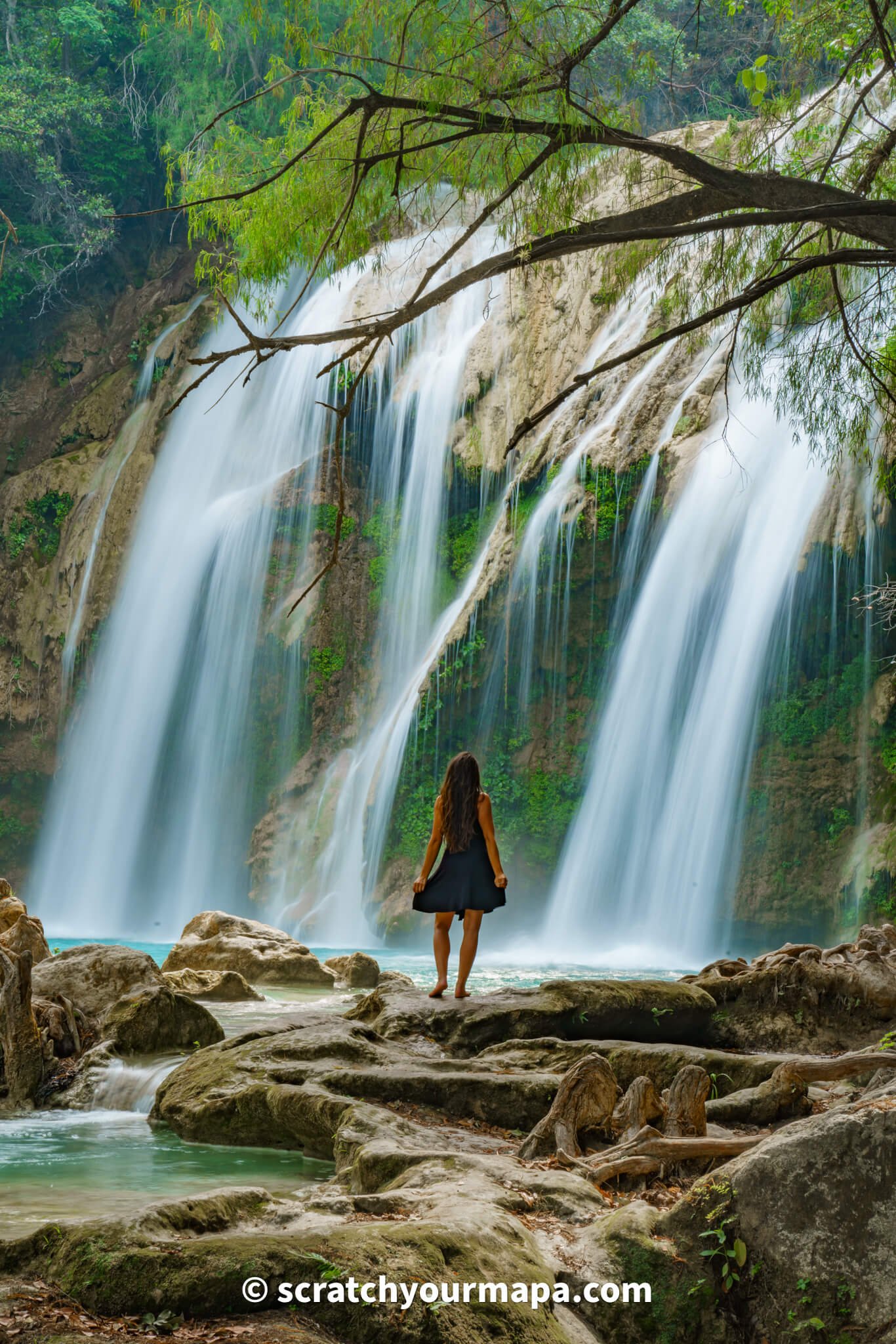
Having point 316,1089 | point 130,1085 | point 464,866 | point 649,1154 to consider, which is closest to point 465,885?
point 464,866

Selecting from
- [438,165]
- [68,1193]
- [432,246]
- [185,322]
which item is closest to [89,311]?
[185,322]

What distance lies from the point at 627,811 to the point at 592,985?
30.2ft

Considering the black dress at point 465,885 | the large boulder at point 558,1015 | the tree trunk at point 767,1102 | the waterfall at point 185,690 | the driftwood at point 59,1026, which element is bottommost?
the driftwood at point 59,1026

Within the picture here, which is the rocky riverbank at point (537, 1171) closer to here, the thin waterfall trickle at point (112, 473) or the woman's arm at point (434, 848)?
the woman's arm at point (434, 848)

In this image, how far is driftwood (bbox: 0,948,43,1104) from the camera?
609 cm

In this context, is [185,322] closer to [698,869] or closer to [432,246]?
[432,246]

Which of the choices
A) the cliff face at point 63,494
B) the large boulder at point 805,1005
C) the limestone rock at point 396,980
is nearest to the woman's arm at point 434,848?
the limestone rock at point 396,980

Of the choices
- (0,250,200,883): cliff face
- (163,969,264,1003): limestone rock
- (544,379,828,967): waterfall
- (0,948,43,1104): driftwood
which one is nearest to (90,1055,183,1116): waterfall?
(0,948,43,1104): driftwood

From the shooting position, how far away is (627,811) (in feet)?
50.6

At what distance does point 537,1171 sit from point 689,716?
38.0 feet

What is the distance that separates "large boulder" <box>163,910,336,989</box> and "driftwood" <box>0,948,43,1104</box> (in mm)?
4476

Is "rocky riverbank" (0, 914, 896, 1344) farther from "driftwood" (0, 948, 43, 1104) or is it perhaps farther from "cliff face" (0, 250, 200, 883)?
"cliff face" (0, 250, 200, 883)

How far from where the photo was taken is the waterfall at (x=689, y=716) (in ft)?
47.5

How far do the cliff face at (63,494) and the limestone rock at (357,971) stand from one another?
1371 cm
